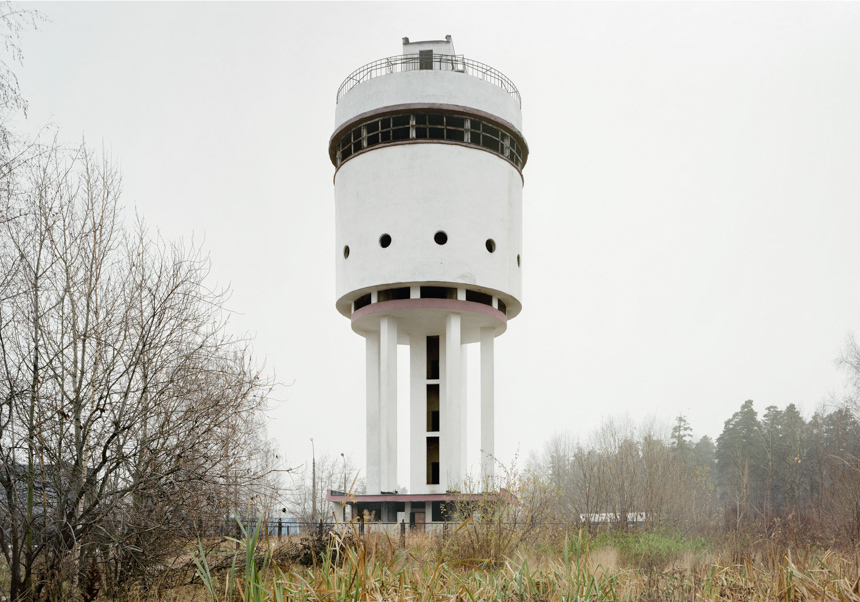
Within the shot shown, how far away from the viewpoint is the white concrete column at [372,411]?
81.7 feet

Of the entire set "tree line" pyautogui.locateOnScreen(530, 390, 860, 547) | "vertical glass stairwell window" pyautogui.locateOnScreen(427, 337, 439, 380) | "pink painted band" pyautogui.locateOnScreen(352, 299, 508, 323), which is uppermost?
"pink painted band" pyautogui.locateOnScreen(352, 299, 508, 323)

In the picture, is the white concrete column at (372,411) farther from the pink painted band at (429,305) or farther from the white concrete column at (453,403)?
the white concrete column at (453,403)

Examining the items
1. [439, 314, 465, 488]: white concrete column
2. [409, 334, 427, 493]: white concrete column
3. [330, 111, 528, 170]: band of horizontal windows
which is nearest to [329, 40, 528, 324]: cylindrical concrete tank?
[330, 111, 528, 170]: band of horizontal windows

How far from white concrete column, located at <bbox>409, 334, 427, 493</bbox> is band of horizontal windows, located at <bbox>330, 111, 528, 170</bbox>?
6.72 m

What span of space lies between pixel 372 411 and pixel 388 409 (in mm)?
937

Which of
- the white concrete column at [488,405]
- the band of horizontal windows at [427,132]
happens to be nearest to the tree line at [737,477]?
the white concrete column at [488,405]

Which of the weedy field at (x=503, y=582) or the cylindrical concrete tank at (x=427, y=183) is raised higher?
the cylindrical concrete tank at (x=427, y=183)

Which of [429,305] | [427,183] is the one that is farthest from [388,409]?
[427,183]

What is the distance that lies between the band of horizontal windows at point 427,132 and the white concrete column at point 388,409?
583 cm

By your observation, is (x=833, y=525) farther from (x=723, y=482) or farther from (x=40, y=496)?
(x=723, y=482)

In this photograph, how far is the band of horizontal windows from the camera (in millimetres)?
25094

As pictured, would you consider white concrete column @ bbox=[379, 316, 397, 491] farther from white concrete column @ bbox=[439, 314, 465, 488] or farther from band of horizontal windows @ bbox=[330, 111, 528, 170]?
band of horizontal windows @ bbox=[330, 111, 528, 170]

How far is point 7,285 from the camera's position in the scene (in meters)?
9.88

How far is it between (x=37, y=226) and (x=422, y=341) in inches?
711
